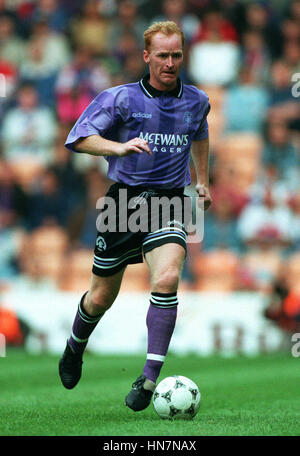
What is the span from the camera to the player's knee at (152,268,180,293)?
5871mm

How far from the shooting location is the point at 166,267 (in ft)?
19.4

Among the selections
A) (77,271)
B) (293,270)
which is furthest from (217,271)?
(77,271)

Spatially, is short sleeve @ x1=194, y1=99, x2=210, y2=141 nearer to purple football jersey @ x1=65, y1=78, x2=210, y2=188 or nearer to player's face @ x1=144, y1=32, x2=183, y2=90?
purple football jersey @ x1=65, y1=78, x2=210, y2=188

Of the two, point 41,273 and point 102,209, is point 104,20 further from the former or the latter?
point 102,209

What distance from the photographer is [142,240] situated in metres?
6.30

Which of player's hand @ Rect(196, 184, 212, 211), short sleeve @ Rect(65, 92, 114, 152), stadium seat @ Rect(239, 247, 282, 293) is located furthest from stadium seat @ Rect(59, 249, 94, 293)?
short sleeve @ Rect(65, 92, 114, 152)

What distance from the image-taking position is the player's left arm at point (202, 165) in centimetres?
671

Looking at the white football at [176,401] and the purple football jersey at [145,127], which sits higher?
the purple football jersey at [145,127]

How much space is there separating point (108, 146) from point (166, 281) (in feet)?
2.93

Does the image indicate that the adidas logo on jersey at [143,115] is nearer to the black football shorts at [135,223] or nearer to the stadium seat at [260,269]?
the black football shorts at [135,223]

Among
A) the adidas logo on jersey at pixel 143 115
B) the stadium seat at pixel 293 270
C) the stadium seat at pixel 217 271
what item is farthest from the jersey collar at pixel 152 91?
the stadium seat at pixel 217 271

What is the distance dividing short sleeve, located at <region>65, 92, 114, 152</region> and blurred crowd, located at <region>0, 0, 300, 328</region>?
6.60 meters

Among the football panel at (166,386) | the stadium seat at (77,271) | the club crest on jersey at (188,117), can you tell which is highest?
the stadium seat at (77,271)
